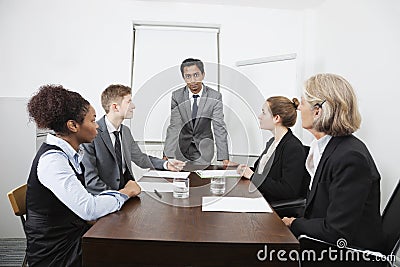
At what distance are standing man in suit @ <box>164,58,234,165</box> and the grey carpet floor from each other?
1.53m

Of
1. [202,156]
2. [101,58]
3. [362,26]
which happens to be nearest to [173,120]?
[202,156]

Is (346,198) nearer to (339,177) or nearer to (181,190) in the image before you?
(339,177)

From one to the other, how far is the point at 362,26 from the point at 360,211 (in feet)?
7.51

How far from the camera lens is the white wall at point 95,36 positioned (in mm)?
4133

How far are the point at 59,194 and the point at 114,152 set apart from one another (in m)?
0.74

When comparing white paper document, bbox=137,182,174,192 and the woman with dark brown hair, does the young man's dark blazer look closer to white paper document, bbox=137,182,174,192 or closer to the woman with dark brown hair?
white paper document, bbox=137,182,174,192

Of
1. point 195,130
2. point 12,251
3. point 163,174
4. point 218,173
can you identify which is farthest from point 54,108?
point 12,251

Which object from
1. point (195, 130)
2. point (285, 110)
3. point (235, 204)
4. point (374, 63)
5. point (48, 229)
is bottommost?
point (48, 229)

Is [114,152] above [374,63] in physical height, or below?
below

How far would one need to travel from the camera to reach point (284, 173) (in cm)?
238

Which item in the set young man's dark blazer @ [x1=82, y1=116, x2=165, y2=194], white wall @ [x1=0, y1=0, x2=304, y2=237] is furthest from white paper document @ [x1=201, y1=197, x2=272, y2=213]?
white wall @ [x1=0, y1=0, x2=304, y2=237]

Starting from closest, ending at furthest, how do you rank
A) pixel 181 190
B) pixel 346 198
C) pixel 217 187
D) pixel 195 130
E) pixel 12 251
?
pixel 346 198 → pixel 181 190 → pixel 217 187 → pixel 195 130 → pixel 12 251

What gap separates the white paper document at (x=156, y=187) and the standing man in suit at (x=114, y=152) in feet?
0.60

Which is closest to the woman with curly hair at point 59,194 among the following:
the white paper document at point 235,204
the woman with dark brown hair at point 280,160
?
the white paper document at point 235,204
